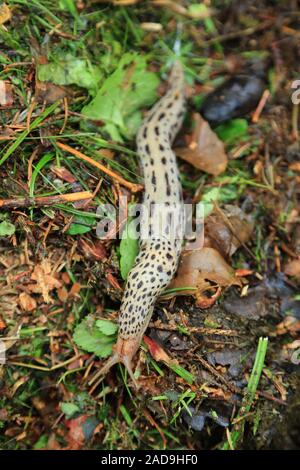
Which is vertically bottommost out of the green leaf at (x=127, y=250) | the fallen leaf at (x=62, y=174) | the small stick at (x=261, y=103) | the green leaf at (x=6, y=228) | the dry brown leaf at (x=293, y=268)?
the dry brown leaf at (x=293, y=268)

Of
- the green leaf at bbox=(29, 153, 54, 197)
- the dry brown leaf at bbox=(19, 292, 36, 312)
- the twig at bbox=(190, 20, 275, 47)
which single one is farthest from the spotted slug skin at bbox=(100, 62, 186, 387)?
the green leaf at bbox=(29, 153, 54, 197)

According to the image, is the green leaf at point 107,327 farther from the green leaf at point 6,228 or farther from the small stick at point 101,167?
the small stick at point 101,167

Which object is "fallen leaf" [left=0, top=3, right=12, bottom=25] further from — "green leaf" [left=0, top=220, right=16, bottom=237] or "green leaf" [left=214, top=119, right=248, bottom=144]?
"green leaf" [left=214, top=119, right=248, bottom=144]

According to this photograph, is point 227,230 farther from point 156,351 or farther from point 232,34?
point 232,34

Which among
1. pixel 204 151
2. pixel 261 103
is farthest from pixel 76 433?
pixel 261 103

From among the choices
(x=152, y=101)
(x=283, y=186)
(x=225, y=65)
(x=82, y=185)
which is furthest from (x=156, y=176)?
(x=225, y=65)

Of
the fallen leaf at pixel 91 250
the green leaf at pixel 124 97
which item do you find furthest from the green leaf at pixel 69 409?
the green leaf at pixel 124 97
